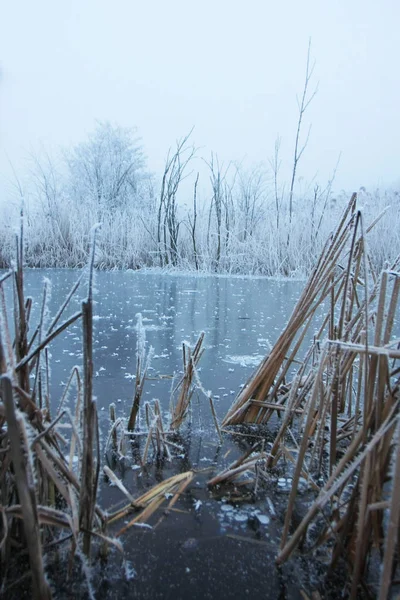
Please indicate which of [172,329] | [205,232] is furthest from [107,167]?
[172,329]

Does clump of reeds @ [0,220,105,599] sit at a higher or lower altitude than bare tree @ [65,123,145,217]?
lower

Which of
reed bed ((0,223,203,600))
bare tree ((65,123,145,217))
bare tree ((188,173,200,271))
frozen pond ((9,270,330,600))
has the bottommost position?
frozen pond ((9,270,330,600))

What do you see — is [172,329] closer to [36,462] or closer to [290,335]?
[290,335]

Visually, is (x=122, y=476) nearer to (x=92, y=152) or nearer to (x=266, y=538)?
(x=266, y=538)

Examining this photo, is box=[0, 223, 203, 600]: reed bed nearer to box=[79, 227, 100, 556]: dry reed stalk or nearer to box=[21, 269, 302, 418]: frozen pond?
box=[79, 227, 100, 556]: dry reed stalk

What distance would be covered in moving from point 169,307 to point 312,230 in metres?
3.57

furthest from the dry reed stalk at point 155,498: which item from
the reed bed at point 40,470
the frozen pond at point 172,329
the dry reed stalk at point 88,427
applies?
the frozen pond at point 172,329

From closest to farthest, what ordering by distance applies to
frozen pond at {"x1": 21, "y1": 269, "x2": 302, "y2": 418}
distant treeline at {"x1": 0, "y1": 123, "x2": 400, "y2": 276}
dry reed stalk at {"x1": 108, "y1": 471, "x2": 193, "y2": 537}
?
dry reed stalk at {"x1": 108, "y1": 471, "x2": 193, "y2": 537}
frozen pond at {"x1": 21, "y1": 269, "x2": 302, "y2": 418}
distant treeline at {"x1": 0, "y1": 123, "x2": 400, "y2": 276}

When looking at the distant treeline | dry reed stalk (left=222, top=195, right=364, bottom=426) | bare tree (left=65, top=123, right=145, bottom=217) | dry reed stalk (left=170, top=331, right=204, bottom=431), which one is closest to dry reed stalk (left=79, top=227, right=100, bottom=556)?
dry reed stalk (left=170, top=331, right=204, bottom=431)

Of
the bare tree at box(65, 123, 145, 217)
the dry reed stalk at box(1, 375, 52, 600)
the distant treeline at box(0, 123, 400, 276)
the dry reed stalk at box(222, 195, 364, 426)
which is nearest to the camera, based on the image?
the dry reed stalk at box(1, 375, 52, 600)

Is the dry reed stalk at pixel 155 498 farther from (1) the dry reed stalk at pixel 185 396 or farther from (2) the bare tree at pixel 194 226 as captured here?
(2) the bare tree at pixel 194 226

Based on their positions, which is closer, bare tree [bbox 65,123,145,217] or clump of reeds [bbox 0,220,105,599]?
clump of reeds [bbox 0,220,105,599]

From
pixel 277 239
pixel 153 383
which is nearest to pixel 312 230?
pixel 277 239

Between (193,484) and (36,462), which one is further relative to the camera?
(193,484)
